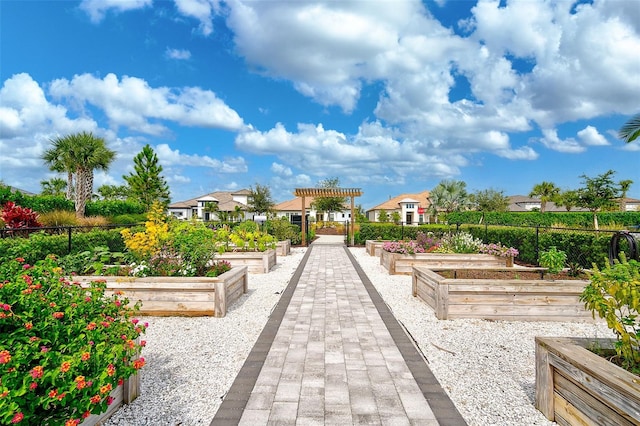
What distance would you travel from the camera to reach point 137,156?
2947cm

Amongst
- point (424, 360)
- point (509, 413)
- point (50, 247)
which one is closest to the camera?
point (509, 413)

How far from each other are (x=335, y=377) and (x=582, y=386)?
1.91 m

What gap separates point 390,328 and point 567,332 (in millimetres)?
2384

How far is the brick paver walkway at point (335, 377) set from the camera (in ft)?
8.96

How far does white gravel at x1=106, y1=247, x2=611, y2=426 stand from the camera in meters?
2.83

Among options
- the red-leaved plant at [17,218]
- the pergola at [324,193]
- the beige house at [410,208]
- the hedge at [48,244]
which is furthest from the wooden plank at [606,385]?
the beige house at [410,208]

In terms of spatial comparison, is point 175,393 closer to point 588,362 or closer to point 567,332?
point 588,362

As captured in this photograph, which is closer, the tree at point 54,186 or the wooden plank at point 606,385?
the wooden plank at point 606,385

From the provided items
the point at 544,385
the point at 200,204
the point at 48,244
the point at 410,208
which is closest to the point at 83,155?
the point at 48,244

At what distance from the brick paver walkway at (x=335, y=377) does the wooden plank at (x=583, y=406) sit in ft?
2.47

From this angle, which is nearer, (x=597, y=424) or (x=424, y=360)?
(x=597, y=424)

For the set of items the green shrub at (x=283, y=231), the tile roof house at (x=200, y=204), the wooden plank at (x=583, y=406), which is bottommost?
the wooden plank at (x=583, y=406)

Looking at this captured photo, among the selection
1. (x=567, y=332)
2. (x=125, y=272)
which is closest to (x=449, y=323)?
(x=567, y=332)

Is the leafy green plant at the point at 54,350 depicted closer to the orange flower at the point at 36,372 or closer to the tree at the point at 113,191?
the orange flower at the point at 36,372
